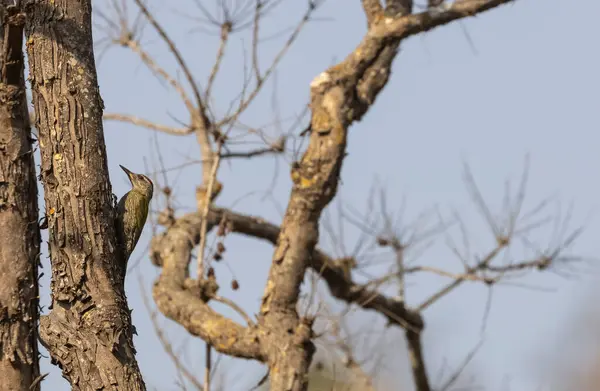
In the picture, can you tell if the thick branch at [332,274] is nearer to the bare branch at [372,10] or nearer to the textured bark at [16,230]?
the bare branch at [372,10]

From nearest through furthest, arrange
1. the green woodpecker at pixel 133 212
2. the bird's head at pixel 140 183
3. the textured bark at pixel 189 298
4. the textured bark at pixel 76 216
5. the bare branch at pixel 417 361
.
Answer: the textured bark at pixel 76 216
the green woodpecker at pixel 133 212
the bird's head at pixel 140 183
the textured bark at pixel 189 298
the bare branch at pixel 417 361

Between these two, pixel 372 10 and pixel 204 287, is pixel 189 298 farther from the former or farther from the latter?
pixel 372 10

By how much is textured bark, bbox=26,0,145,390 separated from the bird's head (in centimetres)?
143

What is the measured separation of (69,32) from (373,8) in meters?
3.06

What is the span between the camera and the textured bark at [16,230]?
3430 millimetres

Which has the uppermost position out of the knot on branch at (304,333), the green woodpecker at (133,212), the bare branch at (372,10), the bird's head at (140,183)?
the bare branch at (372,10)

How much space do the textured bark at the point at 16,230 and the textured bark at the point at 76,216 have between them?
0.37ft

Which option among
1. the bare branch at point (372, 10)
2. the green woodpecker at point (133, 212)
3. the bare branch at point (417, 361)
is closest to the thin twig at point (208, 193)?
the green woodpecker at point (133, 212)

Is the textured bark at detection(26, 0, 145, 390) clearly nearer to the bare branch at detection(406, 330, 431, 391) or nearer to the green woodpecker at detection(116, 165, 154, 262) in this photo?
the green woodpecker at detection(116, 165, 154, 262)

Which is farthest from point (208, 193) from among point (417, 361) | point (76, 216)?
point (76, 216)

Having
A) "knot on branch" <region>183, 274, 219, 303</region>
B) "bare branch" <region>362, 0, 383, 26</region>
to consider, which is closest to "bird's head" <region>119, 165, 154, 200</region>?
"knot on branch" <region>183, 274, 219, 303</region>

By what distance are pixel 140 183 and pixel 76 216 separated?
1611mm

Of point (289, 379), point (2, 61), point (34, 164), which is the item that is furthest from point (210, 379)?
point (2, 61)

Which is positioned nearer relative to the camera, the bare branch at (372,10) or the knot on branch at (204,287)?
the knot on branch at (204,287)
